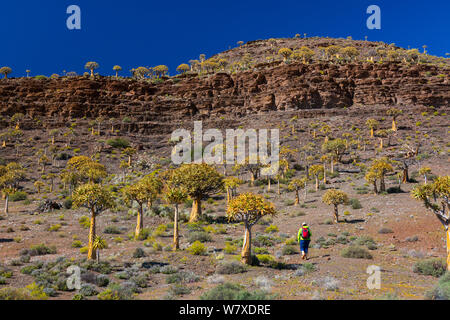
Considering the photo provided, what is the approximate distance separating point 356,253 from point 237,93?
210ft

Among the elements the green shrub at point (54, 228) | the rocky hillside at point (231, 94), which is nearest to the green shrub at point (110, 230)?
the green shrub at point (54, 228)

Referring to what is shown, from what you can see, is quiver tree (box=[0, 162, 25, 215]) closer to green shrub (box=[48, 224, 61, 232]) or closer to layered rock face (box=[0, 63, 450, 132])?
green shrub (box=[48, 224, 61, 232])

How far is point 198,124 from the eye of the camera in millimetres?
68062

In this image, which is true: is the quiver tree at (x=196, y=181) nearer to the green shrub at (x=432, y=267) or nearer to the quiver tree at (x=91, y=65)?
the green shrub at (x=432, y=267)

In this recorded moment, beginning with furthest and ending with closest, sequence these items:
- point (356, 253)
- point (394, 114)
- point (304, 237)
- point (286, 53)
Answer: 1. point (286, 53)
2. point (394, 114)
3. point (356, 253)
4. point (304, 237)

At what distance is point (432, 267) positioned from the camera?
11.4m

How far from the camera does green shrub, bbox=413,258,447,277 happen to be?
1125cm

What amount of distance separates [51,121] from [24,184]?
84.0ft

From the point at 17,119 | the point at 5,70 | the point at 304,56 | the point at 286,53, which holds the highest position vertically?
the point at 286,53

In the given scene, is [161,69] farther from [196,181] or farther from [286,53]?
[196,181]

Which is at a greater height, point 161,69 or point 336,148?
point 161,69

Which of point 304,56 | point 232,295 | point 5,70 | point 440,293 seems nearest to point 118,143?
point 5,70

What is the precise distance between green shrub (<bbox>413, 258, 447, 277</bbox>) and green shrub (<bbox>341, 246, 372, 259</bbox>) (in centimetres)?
234
